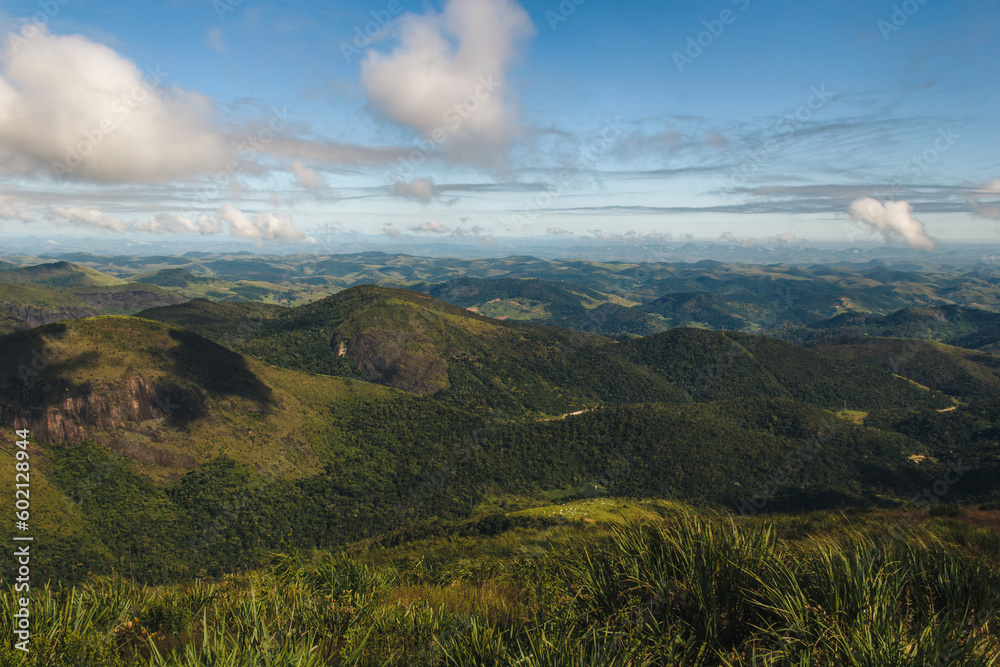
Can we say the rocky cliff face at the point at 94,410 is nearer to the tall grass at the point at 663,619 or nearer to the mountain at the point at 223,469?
the mountain at the point at 223,469

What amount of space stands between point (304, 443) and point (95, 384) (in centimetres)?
7043

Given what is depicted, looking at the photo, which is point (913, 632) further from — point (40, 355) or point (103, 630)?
point (40, 355)

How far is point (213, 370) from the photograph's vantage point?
186 meters

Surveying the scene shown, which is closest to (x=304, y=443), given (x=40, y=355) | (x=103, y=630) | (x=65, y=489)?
(x=65, y=489)

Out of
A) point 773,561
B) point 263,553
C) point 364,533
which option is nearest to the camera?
point 773,561

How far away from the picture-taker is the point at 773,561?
9.69 m

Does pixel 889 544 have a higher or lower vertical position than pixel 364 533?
higher

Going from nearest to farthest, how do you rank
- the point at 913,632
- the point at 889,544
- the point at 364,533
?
the point at 913,632 < the point at 889,544 < the point at 364,533

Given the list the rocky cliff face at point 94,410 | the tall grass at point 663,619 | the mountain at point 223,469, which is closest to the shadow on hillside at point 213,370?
the mountain at point 223,469

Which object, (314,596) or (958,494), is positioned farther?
(958,494)

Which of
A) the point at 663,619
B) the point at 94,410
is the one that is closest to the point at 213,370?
the point at 94,410

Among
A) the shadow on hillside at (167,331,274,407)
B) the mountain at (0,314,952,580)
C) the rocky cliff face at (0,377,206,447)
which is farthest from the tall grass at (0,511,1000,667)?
the shadow on hillside at (167,331,274,407)

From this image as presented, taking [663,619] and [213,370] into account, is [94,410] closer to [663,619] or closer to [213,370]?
[213,370]

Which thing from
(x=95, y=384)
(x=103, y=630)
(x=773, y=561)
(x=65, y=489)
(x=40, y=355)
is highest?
(x=773, y=561)
